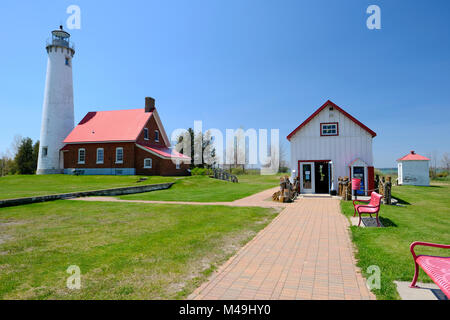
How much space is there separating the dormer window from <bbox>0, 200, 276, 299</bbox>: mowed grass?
1001cm

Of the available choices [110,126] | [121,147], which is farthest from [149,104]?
[121,147]

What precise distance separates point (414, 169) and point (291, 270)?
31.6 m

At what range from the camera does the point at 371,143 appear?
1794 cm

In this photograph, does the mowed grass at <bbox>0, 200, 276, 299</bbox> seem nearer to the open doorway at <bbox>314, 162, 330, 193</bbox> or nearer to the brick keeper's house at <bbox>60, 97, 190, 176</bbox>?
the open doorway at <bbox>314, 162, 330, 193</bbox>

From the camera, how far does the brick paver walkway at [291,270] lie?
400 centimetres

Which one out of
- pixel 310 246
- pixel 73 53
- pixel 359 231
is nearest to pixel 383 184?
pixel 359 231

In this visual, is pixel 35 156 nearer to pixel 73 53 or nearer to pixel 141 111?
pixel 73 53

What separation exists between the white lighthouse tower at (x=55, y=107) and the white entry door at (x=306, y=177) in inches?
1323

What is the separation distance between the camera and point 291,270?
4.95 metres

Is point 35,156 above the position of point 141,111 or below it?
below

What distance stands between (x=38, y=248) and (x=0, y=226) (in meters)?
3.78

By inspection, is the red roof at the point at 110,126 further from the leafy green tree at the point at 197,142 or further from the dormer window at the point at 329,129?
the dormer window at the point at 329,129

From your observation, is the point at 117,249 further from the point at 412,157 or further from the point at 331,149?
the point at 412,157
